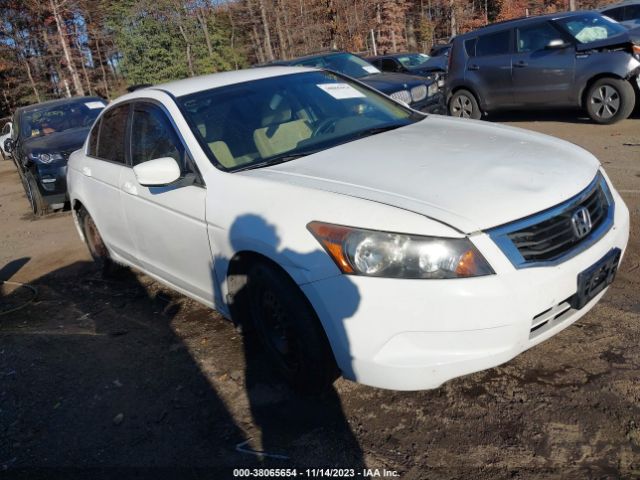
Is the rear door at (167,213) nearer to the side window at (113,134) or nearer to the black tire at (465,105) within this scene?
the side window at (113,134)

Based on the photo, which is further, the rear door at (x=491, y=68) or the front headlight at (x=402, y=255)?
the rear door at (x=491, y=68)

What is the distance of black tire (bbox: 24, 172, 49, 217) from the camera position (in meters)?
8.35

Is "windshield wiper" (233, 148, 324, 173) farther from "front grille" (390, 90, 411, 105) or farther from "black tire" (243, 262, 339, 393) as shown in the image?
"front grille" (390, 90, 411, 105)

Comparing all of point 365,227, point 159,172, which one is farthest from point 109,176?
point 365,227

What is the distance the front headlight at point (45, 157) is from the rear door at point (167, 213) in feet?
15.3

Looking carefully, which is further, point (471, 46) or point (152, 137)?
point (471, 46)

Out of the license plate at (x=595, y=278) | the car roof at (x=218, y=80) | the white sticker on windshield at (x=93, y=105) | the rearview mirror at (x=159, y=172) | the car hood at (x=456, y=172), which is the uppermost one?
the car roof at (x=218, y=80)

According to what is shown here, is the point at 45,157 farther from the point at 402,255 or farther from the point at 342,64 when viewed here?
the point at 402,255

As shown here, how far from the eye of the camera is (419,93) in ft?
26.4

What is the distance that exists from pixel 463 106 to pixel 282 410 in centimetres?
884

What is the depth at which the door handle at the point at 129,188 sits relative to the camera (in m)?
3.87

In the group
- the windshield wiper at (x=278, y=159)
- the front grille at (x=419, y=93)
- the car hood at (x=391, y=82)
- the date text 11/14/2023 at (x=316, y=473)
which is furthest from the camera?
the front grille at (x=419, y=93)

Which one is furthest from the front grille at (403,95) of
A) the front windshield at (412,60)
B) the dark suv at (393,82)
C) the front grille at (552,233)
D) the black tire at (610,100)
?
the front windshield at (412,60)

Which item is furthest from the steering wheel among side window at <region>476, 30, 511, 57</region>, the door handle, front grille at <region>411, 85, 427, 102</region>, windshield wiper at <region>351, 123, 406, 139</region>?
side window at <region>476, 30, 511, 57</region>
